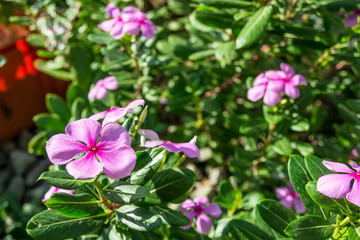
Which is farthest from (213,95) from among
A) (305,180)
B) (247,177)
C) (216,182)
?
(305,180)

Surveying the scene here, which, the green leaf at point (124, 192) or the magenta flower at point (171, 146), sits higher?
the magenta flower at point (171, 146)

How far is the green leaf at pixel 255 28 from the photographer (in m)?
1.36

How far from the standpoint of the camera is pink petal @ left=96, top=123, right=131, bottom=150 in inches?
34.3

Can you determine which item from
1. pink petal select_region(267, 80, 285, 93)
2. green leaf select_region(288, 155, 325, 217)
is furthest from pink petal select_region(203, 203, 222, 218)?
pink petal select_region(267, 80, 285, 93)

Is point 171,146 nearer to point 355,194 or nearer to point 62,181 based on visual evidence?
point 62,181

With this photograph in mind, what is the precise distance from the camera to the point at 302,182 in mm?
1117

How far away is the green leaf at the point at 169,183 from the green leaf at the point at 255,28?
53 cm

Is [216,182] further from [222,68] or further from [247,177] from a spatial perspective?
[222,68]

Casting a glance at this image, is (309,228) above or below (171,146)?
below

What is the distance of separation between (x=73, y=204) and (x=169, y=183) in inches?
10.9

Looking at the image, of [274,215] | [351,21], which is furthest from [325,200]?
[351,21]

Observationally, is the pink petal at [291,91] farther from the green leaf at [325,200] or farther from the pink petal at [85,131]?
the pink petal at [85,131]

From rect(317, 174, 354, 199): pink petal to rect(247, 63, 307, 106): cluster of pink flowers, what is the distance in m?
0.50

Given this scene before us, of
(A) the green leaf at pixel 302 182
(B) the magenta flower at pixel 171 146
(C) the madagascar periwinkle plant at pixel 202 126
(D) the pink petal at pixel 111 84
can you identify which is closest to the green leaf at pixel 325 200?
(C) the madagascar periwinkle plant at pixel 202 126
